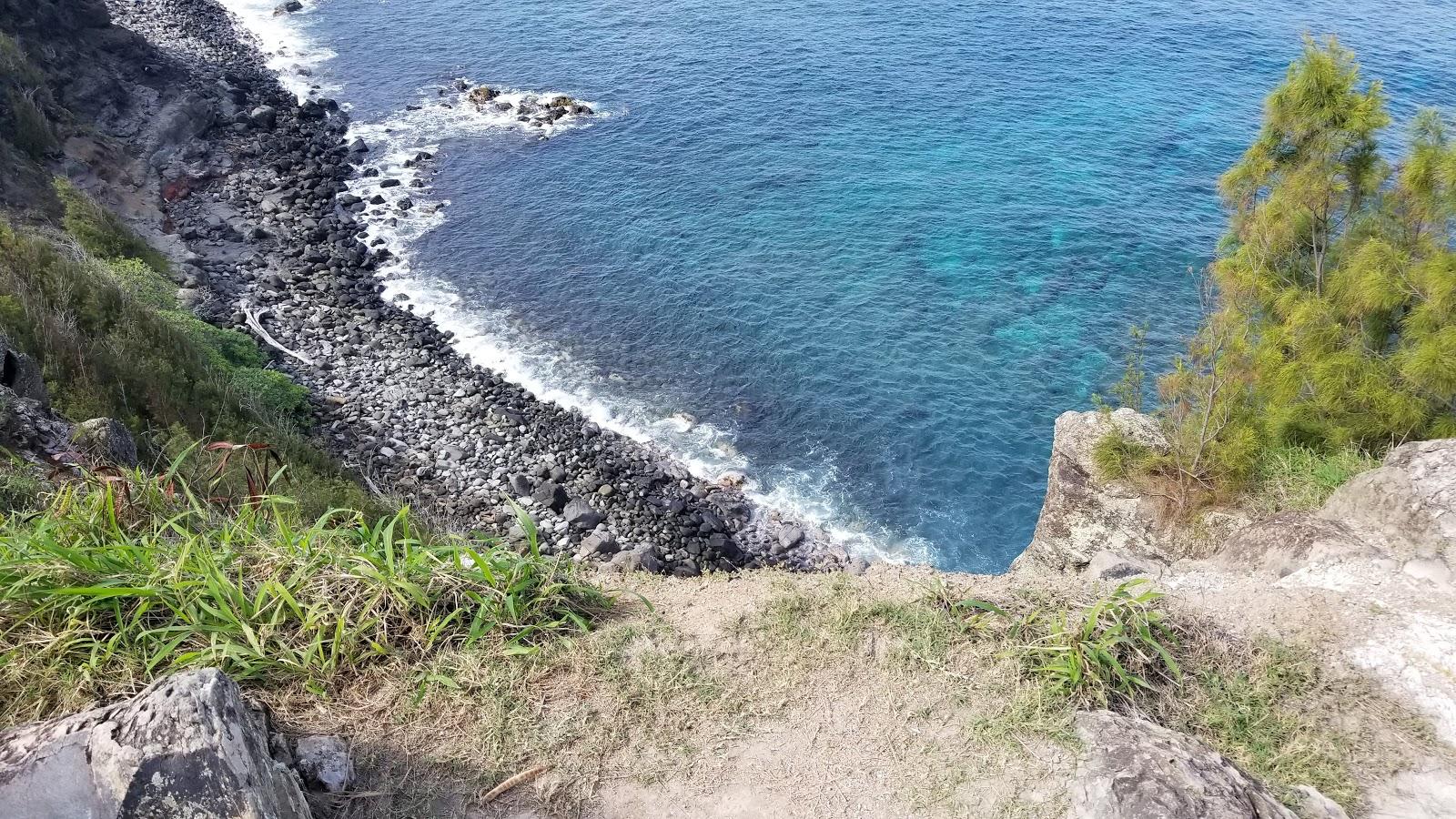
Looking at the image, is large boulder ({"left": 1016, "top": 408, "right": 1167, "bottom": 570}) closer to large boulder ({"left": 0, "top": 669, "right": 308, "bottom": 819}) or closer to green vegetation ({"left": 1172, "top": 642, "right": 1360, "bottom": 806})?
green vegetation ({"left": 1172, "top": 642, "right": 1360, "bottom": 806})

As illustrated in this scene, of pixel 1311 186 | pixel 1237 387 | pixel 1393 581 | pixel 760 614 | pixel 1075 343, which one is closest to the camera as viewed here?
pixel 760 614

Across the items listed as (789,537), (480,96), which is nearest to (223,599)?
(789,537)

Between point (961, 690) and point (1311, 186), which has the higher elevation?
point (1311, 186)

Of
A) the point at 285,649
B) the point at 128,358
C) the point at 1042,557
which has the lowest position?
the point at 1042,557

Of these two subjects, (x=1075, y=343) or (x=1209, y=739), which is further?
(x=1075, y=343)

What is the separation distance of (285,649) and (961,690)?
5.95 metres

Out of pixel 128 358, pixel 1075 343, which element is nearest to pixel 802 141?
pixel 1075 343

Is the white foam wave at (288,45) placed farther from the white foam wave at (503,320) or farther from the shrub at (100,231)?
the shrub at (100,231)

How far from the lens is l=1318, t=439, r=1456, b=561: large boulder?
467 inches

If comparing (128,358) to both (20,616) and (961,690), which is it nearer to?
(20,616)

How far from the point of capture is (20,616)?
6004 mm

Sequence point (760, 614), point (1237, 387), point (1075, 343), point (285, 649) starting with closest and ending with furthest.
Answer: point (285, 649), point (760, 614), point (1237, 387), point (1075, 343)

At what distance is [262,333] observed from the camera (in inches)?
1254

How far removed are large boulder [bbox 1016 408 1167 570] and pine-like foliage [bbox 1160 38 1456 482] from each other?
4.47 ft
